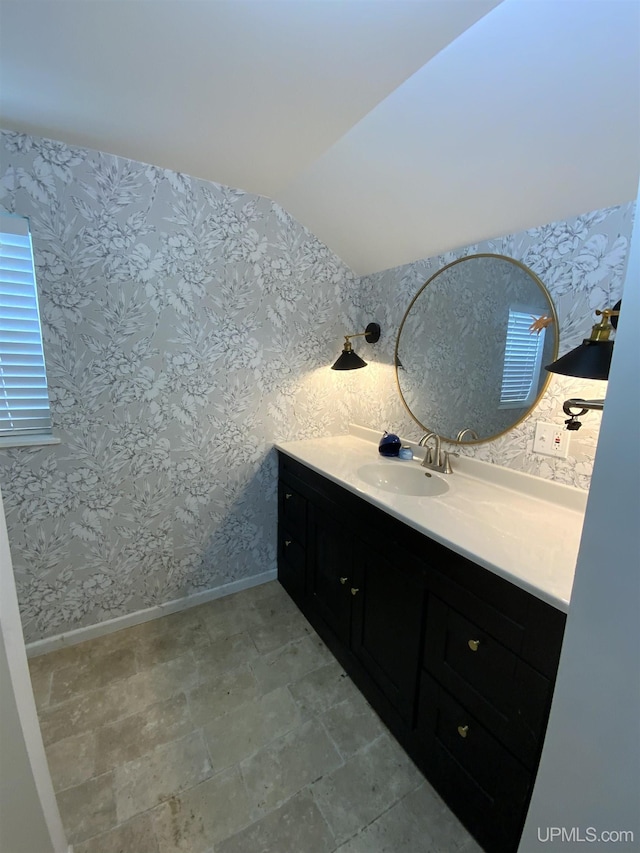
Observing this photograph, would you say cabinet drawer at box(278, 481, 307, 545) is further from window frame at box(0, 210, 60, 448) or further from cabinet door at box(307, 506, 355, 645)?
window frame at box(0, 210, 60, 448)

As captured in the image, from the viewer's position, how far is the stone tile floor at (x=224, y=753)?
3.31 ft

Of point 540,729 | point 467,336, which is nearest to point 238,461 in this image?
point 467,336

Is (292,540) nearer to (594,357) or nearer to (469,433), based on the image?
(469,433)

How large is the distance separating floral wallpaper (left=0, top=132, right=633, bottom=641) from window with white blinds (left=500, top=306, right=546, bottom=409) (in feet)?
0.26

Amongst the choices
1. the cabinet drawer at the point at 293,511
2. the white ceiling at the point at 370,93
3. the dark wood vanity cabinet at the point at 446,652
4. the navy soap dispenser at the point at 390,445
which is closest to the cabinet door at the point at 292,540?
the cabinet drawer at the point at 293,511

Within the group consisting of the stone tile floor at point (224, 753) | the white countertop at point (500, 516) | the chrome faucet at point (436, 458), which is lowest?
the stone tile floor at point (224, 753)

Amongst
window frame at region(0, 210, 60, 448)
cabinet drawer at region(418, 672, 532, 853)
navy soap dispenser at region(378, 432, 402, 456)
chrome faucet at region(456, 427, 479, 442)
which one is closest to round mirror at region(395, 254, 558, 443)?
chrome faucet at region(456, 427, 479, 442)

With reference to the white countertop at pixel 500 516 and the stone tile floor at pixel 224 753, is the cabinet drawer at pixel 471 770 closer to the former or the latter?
the stone tile floor at pixel 224 753

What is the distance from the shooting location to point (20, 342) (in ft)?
4.54

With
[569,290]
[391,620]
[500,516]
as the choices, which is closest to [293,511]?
[391,620]

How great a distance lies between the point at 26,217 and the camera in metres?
1.31

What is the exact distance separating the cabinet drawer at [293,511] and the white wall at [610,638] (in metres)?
1.31

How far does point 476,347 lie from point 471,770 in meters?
1.44

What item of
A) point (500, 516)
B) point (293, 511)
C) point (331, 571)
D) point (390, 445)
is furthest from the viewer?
point (293, 511)
